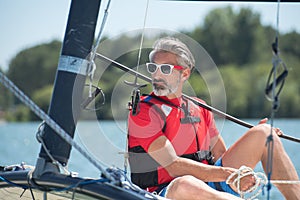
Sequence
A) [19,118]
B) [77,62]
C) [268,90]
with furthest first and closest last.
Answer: [19,118] → [77,62] → [268,90]

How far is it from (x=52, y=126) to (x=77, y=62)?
0.87ft

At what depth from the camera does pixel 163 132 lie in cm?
268

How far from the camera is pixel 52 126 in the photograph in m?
2.01

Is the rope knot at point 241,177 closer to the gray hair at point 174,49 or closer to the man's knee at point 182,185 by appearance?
the man's knee at point 182,185

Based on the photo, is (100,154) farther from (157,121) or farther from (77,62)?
(77,62)

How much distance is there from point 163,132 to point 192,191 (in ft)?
1.40

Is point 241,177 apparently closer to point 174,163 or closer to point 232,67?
point 174,163

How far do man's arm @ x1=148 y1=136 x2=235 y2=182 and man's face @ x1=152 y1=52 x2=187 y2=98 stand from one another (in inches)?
10.3

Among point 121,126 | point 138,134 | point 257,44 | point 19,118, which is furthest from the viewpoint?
point 257,44

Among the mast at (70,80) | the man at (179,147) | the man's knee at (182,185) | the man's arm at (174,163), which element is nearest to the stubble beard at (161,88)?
the man at (179,147)

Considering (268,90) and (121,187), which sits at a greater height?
(268,90)

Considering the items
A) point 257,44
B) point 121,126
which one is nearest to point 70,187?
point 121,126

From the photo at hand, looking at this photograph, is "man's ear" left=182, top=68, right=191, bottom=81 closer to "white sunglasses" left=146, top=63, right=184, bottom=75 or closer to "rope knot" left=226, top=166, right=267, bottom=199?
"white sunglasses" left=146, top=63, right=184, bottom=75

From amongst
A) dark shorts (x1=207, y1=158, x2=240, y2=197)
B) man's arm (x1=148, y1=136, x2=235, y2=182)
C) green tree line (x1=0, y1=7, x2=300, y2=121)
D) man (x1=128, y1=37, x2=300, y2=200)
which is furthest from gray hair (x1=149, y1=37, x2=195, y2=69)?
green tree line (x1=0, y1=7, x2=300, y2=121)
